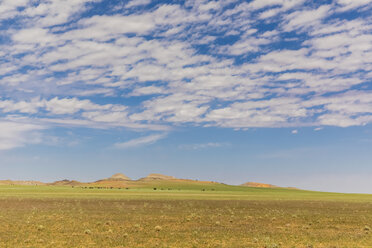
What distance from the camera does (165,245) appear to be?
21.8 metres

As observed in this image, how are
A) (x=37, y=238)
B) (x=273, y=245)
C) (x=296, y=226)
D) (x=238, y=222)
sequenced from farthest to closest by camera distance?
(x=238, y=222)
(x=296, y=226)
(x=37, y=238)
(x=273, y=245)

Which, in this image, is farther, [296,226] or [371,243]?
[296,226]

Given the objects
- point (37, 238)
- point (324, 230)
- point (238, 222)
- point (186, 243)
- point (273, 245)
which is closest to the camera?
point (273, 245)

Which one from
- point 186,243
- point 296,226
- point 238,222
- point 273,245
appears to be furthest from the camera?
point 238,222

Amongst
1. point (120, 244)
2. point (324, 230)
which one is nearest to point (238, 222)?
point (324, 230)

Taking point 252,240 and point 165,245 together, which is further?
point 252,240

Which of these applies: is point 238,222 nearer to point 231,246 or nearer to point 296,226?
point 296,226

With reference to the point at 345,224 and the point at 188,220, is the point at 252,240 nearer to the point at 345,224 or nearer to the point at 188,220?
the point at 188,220

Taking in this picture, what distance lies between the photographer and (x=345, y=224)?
34438 mm

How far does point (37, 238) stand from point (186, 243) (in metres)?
9.79

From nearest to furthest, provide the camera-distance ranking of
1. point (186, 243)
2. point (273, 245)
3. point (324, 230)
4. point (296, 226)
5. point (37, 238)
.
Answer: point (273, 245), point (186, 243), point (37, 238), point (324, 230), point (296, 226)

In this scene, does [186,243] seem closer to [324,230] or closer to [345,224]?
[324,230]

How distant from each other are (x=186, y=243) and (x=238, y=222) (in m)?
12.7

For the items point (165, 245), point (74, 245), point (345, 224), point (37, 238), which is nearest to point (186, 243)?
point (165, 245)
